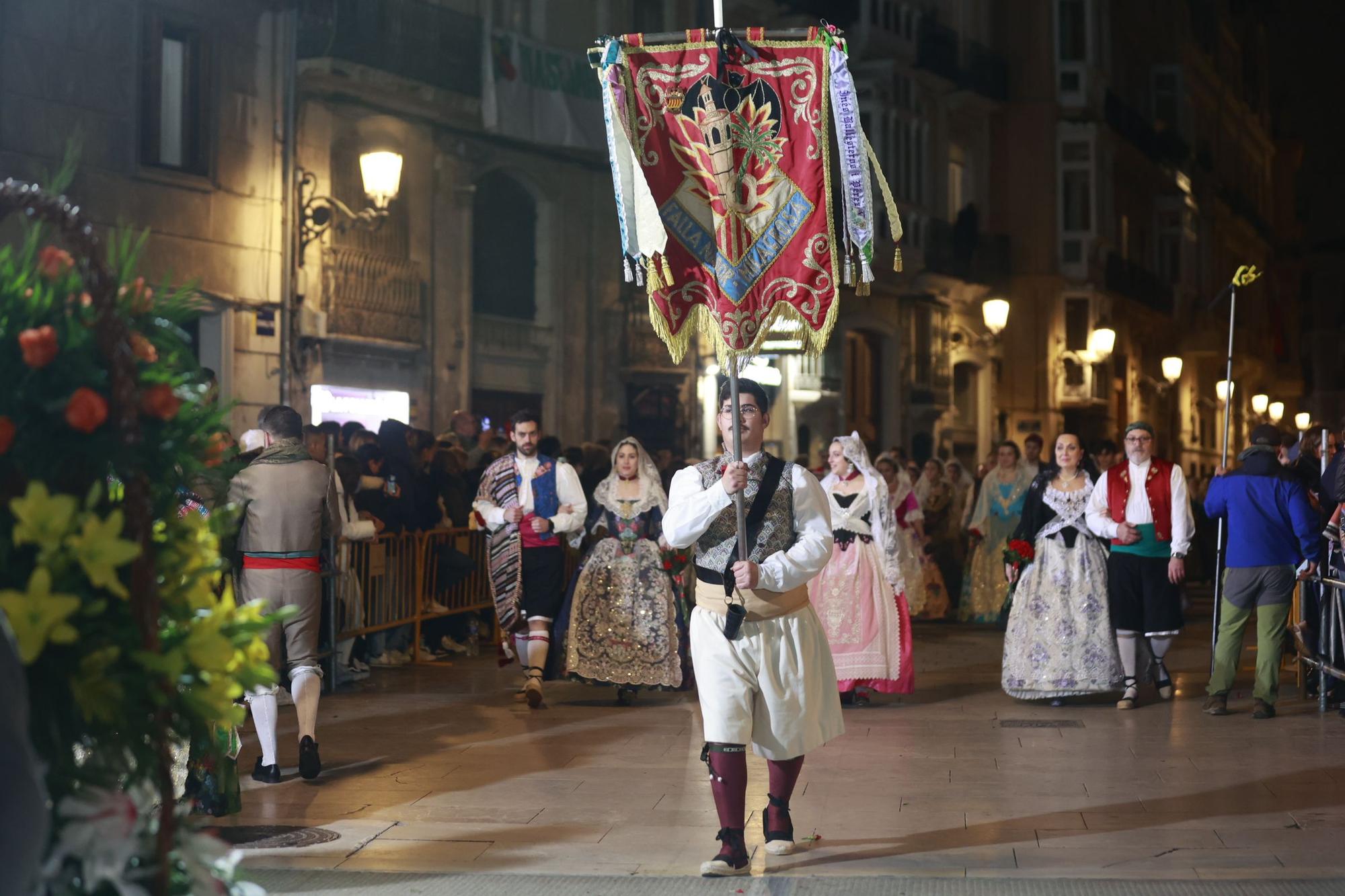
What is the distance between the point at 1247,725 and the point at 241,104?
11497mm

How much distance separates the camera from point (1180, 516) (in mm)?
12039

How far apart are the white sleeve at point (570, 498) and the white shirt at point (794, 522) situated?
4.94 meters

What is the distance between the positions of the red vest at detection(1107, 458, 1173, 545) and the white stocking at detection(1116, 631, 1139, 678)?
620mm

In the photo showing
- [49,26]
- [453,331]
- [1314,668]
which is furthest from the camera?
[453,331]

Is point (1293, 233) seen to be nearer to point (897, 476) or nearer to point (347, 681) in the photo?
point (897, 476)

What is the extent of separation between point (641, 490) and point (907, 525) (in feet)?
21.1

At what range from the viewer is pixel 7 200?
131 inches

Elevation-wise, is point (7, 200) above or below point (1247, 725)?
above

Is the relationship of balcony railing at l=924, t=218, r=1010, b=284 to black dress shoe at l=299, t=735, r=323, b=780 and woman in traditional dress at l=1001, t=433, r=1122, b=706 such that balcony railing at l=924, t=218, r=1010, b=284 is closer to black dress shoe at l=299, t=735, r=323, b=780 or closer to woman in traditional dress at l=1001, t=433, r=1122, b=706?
woman in traditional dress at l=1001, t=433, r=1122, b=706

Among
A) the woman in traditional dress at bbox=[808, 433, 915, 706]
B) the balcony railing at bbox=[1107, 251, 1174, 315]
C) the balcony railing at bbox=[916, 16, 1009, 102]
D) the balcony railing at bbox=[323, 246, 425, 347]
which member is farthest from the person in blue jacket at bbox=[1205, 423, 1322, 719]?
the balcony railing at bbox=[1107, 251, 1174, 315]

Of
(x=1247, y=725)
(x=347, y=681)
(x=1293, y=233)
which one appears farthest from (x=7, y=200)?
(x=1293, y=233)

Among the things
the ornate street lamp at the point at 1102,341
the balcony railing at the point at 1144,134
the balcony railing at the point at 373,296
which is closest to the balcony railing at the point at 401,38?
the balcony railing at the point at 373,296

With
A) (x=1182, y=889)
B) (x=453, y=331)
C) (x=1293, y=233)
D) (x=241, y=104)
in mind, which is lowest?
(x=1182, y=889)

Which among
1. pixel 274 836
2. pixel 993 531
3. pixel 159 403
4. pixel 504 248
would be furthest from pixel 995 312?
pixel 159 403
